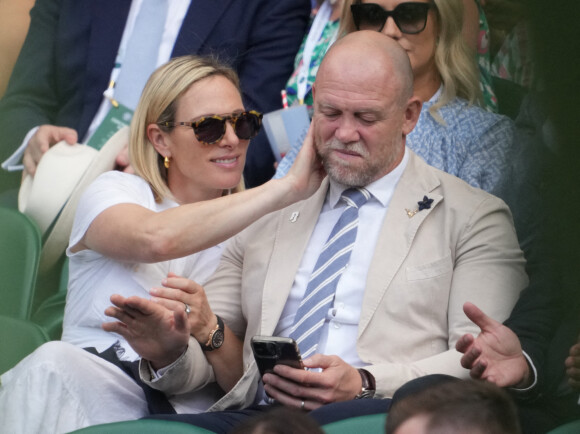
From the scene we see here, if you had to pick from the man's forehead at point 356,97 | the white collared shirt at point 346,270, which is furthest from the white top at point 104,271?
the man's forehead at point 356,97

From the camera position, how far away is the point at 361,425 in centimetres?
182

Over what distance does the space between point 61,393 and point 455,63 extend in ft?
4.78

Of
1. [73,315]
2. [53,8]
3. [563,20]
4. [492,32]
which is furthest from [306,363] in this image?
[53,8]

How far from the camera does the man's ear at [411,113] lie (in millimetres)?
2512

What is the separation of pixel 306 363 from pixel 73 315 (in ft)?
2.63

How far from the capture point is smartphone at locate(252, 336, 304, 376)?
2141 mm

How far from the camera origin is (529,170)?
8.16 ft

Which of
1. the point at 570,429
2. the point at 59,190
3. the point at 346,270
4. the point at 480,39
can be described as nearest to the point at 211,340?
the point at 346,270

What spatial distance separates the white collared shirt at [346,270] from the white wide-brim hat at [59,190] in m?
0.74

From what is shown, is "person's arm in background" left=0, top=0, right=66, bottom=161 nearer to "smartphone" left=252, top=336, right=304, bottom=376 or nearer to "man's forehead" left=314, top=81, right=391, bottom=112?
"man's forehead" left=314, top=81, right=391, bottom=112

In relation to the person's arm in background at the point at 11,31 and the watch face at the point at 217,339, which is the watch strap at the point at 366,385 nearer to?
the watch face at the point at 217,339

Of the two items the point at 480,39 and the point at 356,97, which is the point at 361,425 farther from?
the point at 480,39

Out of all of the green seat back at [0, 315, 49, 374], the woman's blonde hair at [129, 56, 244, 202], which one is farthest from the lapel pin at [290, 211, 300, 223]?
the green seat back at [0, 315, 49, 374]

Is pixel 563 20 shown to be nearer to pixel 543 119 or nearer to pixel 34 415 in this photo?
pixel 543 119
